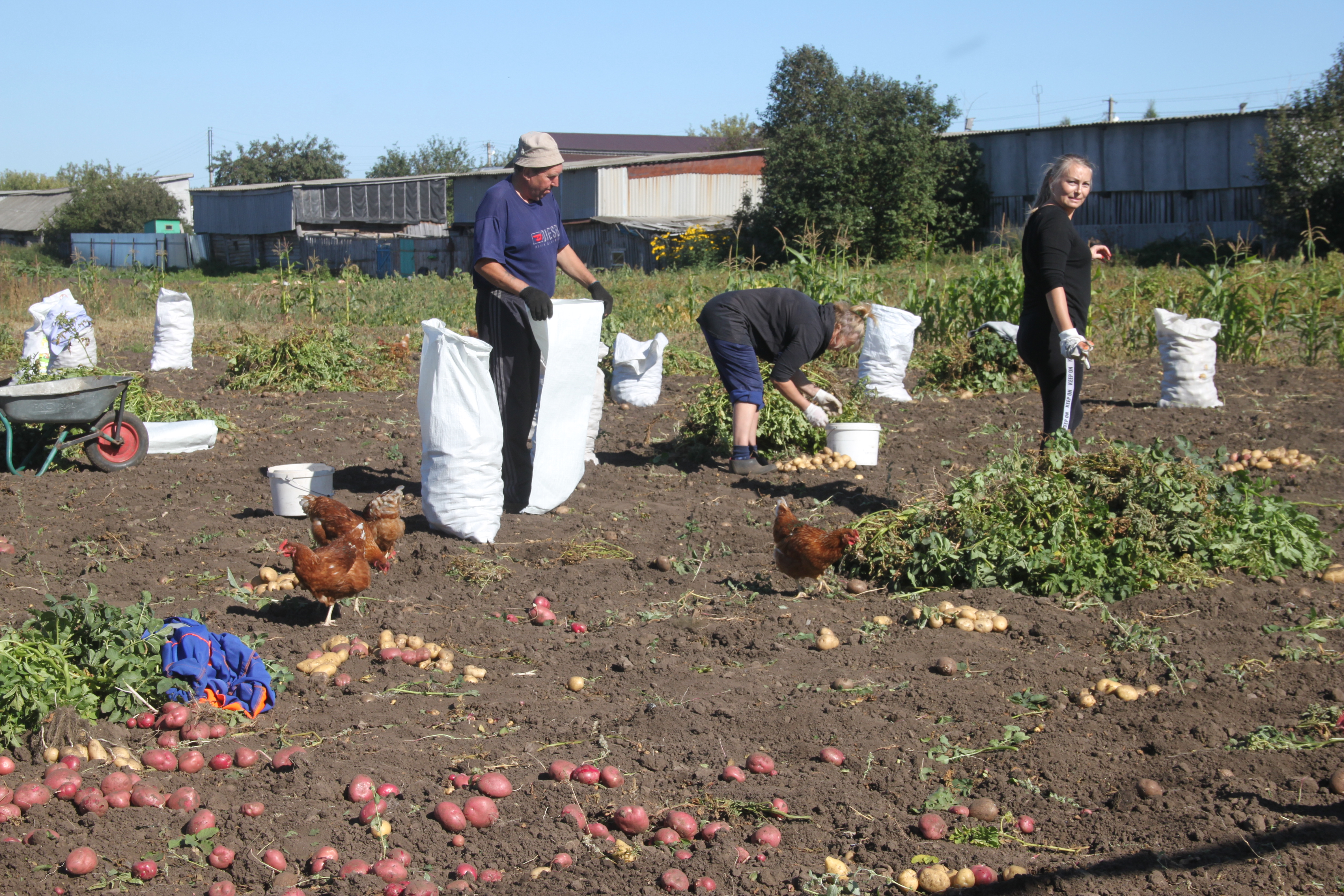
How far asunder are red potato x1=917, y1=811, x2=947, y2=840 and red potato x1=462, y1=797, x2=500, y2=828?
108 cm

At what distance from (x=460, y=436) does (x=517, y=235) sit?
44.4 inches

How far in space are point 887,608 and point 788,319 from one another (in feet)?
8.36

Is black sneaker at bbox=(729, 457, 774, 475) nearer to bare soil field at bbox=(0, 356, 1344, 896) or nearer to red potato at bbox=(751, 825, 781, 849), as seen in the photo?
bare soil field at bbox=(0, 356, 1344, 896)

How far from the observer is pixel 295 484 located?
18.0 ft

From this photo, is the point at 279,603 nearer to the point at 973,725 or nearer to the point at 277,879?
the point at 277,879

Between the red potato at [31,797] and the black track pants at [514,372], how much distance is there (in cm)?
286

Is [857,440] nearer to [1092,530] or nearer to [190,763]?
[1092,530]

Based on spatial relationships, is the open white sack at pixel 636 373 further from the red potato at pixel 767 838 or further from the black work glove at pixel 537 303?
the red potato at pixel 767 838

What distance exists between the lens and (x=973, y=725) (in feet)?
10.1

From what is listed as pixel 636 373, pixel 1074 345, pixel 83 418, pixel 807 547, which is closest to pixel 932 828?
pixel 807 547

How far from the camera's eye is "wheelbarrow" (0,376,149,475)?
6164 mm

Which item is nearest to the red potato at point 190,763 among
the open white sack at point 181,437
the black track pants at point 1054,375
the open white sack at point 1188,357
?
the black track pants at point 1054,375

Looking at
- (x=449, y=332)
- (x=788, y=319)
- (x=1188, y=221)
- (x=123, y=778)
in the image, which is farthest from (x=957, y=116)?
(x=123, y=778)

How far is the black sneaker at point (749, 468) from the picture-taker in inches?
258
